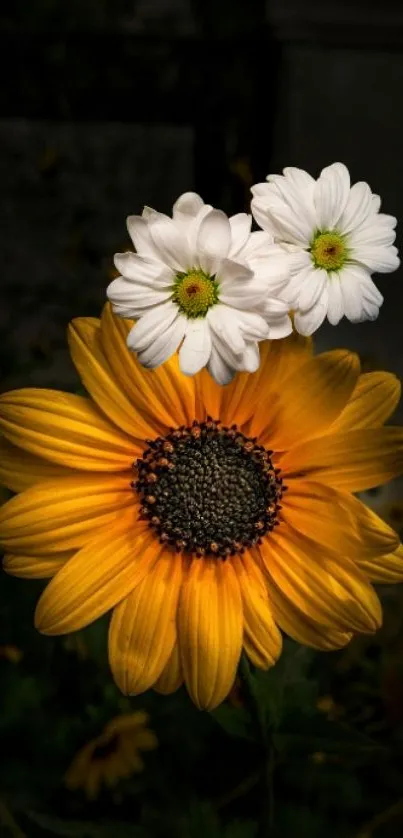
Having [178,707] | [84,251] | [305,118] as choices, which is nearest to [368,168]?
[305,118]

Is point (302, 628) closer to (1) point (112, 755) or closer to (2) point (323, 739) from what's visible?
(2) point (323, 739)

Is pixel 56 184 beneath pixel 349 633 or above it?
above

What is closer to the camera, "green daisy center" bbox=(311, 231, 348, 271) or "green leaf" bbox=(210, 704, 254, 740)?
"green daisy center" bbox=(311, 231, 348, 271)

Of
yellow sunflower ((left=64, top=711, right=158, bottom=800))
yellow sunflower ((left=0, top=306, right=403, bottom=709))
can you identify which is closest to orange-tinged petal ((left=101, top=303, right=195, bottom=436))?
yellow sunflower ((left=0, top=306, right=403, bottom=709))

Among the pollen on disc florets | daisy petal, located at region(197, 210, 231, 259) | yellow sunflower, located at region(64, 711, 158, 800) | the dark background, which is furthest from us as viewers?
the dark background

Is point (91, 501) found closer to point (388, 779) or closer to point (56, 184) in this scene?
point (388, 779)

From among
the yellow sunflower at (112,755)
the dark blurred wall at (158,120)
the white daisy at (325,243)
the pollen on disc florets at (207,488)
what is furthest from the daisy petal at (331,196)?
the dark blurred wall at (158,120)

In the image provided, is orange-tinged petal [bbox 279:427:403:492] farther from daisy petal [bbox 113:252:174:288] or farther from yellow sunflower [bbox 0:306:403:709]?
daisy petal [bbox 113:252:174:288]
